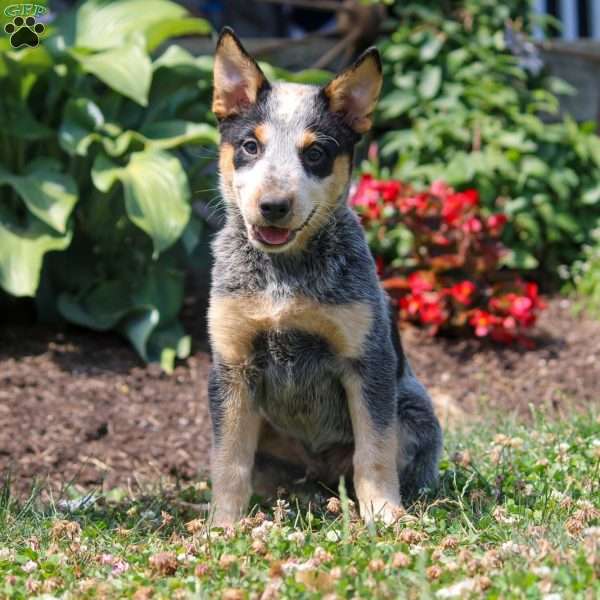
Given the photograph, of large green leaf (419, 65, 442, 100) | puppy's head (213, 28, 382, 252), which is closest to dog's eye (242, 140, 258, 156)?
puppy's head (213, 28, 382, 252)

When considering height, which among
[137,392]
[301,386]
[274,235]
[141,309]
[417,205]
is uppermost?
[274,235]

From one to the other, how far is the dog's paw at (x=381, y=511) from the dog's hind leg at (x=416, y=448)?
1.18 ft

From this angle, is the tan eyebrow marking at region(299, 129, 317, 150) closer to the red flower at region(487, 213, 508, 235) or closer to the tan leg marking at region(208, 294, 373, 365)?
the tan leg marking at region(208, 294, 373, 365)

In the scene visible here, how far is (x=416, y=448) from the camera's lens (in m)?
3.86

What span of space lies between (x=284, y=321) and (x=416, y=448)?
2.75 ft

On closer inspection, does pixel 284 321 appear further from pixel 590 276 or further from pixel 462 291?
pixel 590 276

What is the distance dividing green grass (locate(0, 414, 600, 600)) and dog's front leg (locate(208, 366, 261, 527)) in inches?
6.8

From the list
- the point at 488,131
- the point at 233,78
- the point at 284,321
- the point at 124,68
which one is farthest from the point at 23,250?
the point at 488,131

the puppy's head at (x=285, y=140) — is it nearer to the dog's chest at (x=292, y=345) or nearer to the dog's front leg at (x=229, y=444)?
the dog's chest at (x=292, y=345)

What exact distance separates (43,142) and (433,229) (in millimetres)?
2750

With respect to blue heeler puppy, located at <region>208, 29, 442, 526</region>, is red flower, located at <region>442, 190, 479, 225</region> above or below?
below

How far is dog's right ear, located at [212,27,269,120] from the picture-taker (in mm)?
3578

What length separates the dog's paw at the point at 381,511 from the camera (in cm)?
322

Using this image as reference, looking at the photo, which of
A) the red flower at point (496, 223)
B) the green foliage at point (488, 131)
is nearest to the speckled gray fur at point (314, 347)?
the red flower at point (496, 223)
